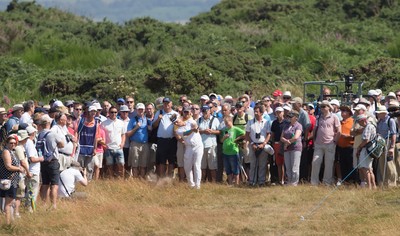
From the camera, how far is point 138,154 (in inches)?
875

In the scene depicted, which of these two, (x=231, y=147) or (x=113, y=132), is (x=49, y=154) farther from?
(x=231, y=147)

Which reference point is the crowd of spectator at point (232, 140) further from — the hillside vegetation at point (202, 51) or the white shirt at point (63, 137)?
the hillside vegetation at point (202, 51)

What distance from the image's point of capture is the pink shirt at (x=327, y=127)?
67.7ft

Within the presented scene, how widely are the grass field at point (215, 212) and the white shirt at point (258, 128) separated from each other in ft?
3.63

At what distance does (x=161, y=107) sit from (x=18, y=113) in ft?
11.8

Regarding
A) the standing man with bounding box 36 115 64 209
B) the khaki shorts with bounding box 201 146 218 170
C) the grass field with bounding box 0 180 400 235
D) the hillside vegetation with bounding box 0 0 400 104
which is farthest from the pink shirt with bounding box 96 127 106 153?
the hillside vegetation with bounding box 0 0 400 104

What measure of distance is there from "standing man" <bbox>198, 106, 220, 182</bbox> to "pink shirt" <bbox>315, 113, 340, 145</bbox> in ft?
7.59

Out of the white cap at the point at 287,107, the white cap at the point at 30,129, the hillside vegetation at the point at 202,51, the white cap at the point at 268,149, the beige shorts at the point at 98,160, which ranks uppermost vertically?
the hillside vegetation at the point at 202,51

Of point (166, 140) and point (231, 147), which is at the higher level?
point (166, 140)

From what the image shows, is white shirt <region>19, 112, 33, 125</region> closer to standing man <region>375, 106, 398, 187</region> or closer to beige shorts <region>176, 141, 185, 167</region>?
beige shorts <region>176, 141, 185, 167</region>

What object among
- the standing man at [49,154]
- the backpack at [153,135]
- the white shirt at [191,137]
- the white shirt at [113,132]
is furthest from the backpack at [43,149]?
the backpack at [153,135]

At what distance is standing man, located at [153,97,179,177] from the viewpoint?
71.2 feet

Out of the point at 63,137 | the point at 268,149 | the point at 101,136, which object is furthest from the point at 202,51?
the point at 63,137

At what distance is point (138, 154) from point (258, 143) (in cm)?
287
